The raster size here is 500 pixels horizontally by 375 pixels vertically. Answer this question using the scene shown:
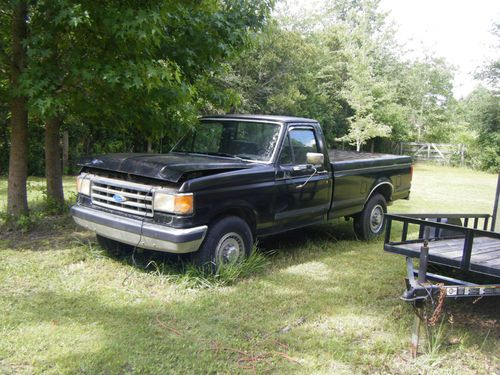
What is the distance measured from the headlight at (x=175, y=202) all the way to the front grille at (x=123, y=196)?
6.6 inches

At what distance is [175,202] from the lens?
15.2ft

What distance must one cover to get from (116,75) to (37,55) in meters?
1.02

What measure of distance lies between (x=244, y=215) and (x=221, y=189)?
59 cm

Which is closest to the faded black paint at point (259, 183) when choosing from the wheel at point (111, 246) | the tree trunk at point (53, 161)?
the wheel at point (111, 246)

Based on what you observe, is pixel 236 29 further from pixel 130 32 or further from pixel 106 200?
pixel 106 200

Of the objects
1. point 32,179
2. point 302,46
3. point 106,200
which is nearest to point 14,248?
point 106,200

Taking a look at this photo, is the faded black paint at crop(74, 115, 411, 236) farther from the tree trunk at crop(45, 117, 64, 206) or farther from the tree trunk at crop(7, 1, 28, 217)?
the tree trunk at crop(45, 117, 64, 206)

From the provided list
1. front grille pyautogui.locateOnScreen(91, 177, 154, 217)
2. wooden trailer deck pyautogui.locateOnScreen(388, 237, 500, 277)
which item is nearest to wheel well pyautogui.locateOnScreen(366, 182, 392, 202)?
wooden trailer deck pyautogui.locateOnScreen(388, 237, 500, 277)

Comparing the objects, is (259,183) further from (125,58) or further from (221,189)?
(125,58)

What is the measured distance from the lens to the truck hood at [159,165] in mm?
4754

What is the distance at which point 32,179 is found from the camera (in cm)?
1381

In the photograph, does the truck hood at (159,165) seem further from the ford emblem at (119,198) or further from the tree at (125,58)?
the tree at (125,58)

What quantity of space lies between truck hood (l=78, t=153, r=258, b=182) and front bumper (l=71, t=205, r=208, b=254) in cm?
50

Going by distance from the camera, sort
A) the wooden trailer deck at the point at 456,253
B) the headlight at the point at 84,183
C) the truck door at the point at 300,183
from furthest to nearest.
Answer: the truck door at the point at 300,183 < the headlight at the point at 84,183 < the wooden trailer deck at the point at 456,253
